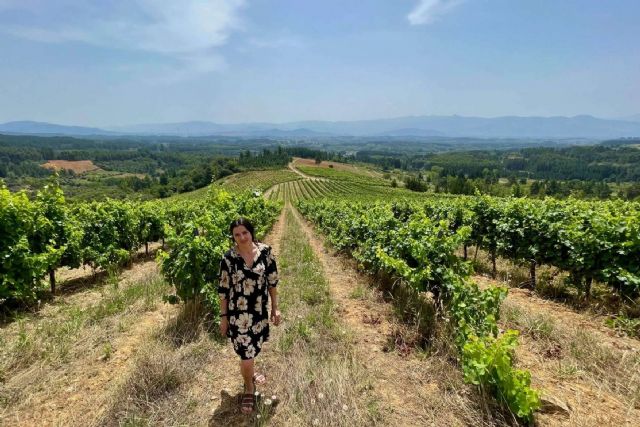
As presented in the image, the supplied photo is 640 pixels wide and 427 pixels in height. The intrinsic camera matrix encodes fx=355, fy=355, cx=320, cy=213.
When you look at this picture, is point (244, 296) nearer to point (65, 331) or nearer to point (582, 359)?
point (65, 331)

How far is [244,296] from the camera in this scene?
418 centimetres

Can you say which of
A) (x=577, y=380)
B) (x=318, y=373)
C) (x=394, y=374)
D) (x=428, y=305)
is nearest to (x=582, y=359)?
(x=577, y=380)

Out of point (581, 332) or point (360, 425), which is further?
point (581, 332)

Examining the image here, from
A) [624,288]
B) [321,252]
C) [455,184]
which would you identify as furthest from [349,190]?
[624,288]

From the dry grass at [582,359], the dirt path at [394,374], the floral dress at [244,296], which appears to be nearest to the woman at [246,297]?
the floral dress at [244,296]

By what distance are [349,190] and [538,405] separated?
84.6 metres

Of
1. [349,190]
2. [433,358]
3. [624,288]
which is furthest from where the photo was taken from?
[349,190]

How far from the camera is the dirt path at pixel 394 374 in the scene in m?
3.98

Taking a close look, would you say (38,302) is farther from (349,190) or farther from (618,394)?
(349,190)

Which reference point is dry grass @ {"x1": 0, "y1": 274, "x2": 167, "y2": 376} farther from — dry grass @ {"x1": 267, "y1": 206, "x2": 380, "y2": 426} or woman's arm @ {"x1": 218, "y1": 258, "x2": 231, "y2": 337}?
dry grass @ {"x1": 267, "y1": 206, "x2": 380, "y2": 426}

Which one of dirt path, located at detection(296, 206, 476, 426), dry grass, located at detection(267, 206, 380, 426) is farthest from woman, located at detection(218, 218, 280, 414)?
dirt path, located at detection(296, 206, 476, 426)

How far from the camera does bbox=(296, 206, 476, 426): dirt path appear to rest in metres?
3.98

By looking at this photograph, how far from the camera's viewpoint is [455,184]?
9881cm

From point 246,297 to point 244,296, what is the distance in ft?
0.09
